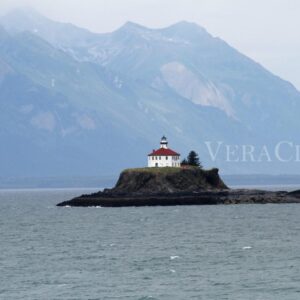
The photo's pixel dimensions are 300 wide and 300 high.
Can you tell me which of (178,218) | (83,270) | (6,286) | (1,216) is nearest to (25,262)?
(83,270)

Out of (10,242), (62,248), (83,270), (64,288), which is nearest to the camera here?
(64,288)

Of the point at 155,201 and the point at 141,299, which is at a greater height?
the point at 155,201

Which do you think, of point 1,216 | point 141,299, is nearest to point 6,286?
point 141,299

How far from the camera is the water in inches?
3214

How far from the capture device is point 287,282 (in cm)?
8375

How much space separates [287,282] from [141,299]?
1178 centimetres

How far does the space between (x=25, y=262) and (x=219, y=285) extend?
22141 mm

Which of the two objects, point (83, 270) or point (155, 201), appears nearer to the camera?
point (83, 270)

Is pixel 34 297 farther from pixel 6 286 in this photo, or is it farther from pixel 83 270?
pixel 83 270

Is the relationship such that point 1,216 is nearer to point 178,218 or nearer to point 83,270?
point 178,218

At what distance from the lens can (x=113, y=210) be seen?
195m

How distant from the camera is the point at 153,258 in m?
101

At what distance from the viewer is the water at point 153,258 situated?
81625 mm

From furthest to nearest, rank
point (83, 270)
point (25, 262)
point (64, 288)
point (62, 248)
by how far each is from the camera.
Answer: point (62, 248) → point (25, 262) → point (83, 270) → point (64, 288)
